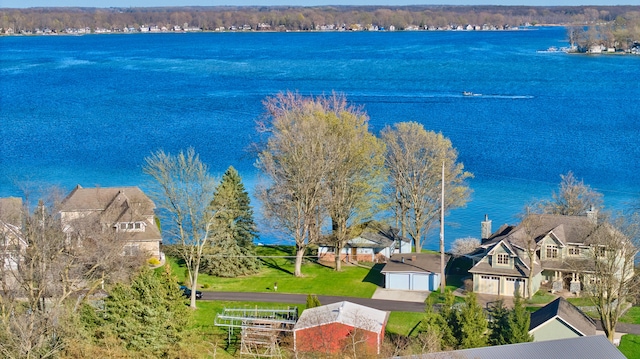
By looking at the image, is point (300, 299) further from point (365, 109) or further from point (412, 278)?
point (365, 109)

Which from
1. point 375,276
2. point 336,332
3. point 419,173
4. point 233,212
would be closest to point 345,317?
point 336,332

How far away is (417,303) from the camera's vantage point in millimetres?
40156

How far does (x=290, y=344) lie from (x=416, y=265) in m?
12.0

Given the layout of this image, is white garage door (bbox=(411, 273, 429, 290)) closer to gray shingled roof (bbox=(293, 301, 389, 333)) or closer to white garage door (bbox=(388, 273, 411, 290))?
white garage door (bbox=(388, 273, 411, 290))

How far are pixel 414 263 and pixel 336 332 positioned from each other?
11996mm

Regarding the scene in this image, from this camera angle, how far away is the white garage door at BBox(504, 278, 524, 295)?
41.3 m

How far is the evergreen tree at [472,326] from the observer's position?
30547 mm

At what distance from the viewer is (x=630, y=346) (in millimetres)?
34844

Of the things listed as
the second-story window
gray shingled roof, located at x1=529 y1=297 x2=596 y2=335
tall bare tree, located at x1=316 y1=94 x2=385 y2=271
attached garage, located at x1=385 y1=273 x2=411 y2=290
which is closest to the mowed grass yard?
attached garage, located at x1=385 y1=273 x2=411 y2=290

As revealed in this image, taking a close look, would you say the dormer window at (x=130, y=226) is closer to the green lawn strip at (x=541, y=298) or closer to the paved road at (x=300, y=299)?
the paved road at (x=300, y=299)

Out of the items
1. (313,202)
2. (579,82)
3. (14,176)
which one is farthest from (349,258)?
(579,82)

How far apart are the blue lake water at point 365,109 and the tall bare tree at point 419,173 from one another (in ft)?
19.8

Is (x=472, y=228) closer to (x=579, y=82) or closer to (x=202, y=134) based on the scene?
(x=202, y=134)

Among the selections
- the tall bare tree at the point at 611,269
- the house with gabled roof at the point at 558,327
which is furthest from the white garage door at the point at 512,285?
the house with gabled roof at the point at 558,327
